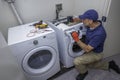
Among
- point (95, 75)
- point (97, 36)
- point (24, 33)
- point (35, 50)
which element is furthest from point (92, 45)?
point (24, 33)

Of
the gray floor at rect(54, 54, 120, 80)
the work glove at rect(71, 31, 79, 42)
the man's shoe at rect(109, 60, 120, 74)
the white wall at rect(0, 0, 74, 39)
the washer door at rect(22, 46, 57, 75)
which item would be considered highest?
the white wall at rect(0, 0, 74, 39)

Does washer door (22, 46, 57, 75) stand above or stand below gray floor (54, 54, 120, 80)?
above

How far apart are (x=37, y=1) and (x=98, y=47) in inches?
49.2

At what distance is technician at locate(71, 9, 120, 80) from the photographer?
1.66m

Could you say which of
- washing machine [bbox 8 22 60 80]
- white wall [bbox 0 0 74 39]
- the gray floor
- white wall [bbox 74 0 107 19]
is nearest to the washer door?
washing machine [bbox 8 22 60 80]

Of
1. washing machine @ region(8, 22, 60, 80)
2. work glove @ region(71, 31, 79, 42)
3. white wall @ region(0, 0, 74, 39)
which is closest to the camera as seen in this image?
washing machine @ region(8, 22, 60, 80)

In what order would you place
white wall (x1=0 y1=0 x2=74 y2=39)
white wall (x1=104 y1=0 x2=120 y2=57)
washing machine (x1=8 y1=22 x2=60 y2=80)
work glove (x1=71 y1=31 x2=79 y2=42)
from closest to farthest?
washing machine (x1=8 y1=22 x2=60 y2=80) → work glove (x1=71 y1=31 x2=79 y2=42) → white wall (x1=104 y1=0 x2=120 y2=57) → white wall (x1=0 y1=0 x2=74 y2=39)

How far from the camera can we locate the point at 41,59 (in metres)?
1.91

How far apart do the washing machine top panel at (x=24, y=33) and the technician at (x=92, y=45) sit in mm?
426

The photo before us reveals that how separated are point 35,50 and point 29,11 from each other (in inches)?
32.3

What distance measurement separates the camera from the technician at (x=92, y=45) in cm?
166

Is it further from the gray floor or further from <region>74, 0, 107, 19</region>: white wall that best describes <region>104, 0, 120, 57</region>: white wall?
the gray floor

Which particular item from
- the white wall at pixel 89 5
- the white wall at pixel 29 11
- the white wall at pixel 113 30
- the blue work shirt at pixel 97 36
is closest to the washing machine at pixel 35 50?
the white wall at pixel 29 11

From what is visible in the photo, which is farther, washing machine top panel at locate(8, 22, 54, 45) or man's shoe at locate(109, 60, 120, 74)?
man's shoe at locate(109, 60, 120, 74)
